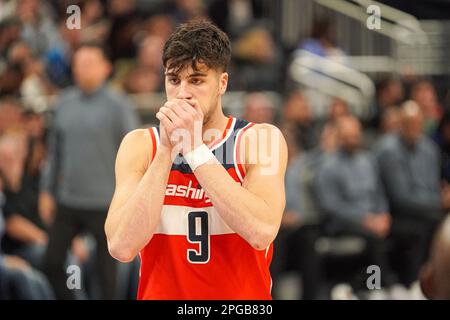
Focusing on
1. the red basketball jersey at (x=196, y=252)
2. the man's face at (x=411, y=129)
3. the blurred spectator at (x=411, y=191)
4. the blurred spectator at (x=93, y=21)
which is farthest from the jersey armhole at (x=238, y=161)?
the blurred spectator at (x=93, y=21)

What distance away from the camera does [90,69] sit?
7586 mm

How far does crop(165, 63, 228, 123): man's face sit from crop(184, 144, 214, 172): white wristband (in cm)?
17

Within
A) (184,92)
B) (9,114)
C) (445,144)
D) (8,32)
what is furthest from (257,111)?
(184,92)

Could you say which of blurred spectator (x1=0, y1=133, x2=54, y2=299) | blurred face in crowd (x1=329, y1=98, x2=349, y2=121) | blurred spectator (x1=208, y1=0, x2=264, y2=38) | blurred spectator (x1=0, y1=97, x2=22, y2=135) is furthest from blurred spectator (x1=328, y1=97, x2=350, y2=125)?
blurred spectator (x1=0, y1=133, x2=54, y2=299)

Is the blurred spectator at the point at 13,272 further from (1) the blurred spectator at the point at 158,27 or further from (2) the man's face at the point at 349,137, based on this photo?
(1) the blurred spectator at the point at 158,27

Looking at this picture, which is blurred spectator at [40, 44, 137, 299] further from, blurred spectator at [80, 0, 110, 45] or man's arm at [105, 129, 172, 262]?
man's arm at [105, 129, 172, 262]

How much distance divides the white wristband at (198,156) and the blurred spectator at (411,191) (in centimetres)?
591

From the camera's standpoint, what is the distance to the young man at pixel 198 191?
348 centimetres

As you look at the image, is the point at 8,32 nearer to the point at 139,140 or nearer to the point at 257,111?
the point at 257,111

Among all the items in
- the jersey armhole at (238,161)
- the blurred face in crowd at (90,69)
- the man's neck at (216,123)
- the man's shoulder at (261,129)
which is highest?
the blurred face in crowd at (90,69)

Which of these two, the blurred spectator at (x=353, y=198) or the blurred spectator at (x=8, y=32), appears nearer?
the blurred spectator at (x=353, y=198)

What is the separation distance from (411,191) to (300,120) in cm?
148

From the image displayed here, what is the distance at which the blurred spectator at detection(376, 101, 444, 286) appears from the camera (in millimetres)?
9195
